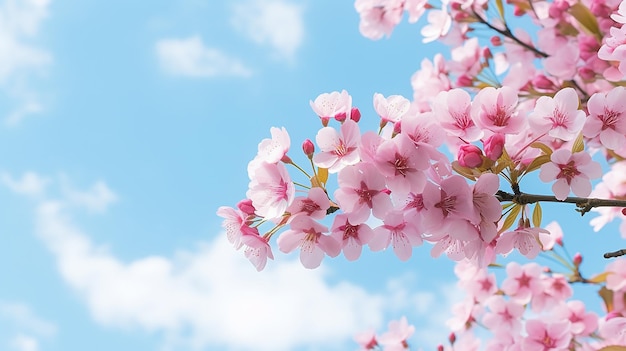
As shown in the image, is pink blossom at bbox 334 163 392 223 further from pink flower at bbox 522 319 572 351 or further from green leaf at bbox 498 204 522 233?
pink flower at bbox 522 319 572 351

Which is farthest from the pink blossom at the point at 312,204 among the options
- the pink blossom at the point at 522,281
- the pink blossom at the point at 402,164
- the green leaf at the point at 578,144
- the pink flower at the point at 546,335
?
the pink blossom at the point at 522,281

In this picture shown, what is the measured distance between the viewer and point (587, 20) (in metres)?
2.80

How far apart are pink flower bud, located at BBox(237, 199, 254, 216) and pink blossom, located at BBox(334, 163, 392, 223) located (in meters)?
0.20

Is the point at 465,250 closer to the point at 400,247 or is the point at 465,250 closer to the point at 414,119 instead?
the point at 400,247

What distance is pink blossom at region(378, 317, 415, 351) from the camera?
10.4 ft

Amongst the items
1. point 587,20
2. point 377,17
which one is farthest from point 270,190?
point 377,17

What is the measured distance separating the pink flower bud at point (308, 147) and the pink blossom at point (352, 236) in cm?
16

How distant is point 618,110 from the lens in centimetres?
148

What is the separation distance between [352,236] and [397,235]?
Result: 9 centimetres

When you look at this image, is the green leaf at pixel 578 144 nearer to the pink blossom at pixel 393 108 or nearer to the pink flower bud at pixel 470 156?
the pink flower bud at pixel 470 156

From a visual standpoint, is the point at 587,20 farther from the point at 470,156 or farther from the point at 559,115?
the point at 470,156

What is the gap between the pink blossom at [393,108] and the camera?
145 centimetres

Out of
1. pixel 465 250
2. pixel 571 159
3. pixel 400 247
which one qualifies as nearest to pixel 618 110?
pixel 571 159

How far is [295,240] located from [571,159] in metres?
0.60
